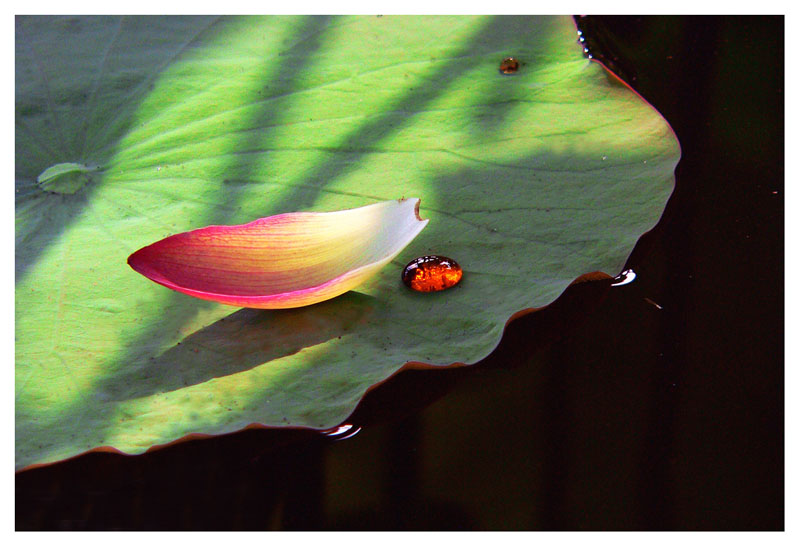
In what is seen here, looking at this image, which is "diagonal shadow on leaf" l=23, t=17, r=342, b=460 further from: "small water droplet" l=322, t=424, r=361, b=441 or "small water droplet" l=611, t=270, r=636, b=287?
"small water droplet" l=611, t=270, r=636, b=287

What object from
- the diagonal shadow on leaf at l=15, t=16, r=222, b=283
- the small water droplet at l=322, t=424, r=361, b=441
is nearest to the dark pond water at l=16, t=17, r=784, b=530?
the small water droplet at l=322, t=424, r=361, b=441

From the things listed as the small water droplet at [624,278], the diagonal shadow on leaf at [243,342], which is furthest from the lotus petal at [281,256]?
the small water droplet at [624,278]

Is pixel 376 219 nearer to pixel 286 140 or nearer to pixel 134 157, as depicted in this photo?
pixel 286 140

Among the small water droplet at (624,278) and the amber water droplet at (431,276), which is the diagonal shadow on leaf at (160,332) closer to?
the amber water droplet at (431,276)

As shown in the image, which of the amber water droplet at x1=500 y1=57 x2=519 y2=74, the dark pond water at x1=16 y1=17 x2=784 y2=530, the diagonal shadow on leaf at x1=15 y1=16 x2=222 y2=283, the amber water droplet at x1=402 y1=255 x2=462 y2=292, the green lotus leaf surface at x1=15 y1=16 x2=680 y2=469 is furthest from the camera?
the amber water droplet at x1=500 y1=57 x2=519 y2=74

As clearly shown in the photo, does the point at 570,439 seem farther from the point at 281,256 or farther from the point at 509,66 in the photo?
the point at 509,66
